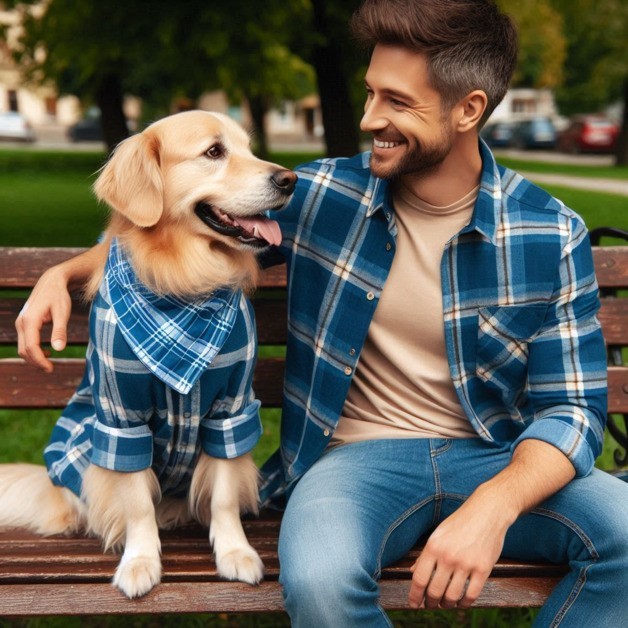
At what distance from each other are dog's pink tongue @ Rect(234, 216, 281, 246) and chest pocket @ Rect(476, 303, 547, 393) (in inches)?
23.5

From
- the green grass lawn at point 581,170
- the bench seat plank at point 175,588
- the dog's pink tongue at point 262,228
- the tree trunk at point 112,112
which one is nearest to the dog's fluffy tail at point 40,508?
the bench seat plank at point 175,588

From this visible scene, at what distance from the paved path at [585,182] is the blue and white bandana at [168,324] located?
44.6ft

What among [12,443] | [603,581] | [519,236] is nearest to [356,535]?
[603,581]

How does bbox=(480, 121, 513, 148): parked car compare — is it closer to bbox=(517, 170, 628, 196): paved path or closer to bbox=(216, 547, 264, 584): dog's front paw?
bbox=(517, 170, 628, 196): paved path

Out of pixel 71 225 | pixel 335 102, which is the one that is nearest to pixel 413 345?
pixel 335 102

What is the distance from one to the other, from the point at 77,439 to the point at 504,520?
4.19 ft

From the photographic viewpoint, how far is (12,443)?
4.39 meters

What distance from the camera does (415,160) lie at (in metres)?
2.63

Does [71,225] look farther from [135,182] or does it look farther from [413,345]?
[413,345]

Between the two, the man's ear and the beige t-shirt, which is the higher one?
the man's ear

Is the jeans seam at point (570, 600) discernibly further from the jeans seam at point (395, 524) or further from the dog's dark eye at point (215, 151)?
the dog's dark eye at point (215, 151)

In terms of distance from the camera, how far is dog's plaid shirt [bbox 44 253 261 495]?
2.45 m

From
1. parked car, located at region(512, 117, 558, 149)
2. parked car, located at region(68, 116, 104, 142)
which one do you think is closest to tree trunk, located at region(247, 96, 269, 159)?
parked car, located at region(512, 117, 558, 149)

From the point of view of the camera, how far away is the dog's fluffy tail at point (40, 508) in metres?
2.79
